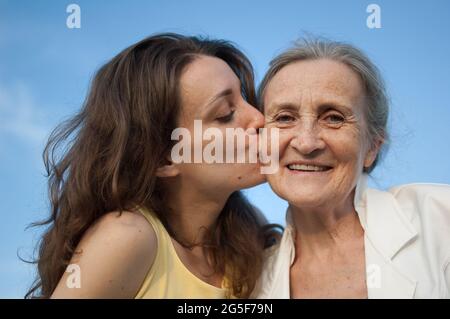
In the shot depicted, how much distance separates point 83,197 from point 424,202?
1.73 m

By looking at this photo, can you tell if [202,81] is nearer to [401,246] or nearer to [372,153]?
[372,153]

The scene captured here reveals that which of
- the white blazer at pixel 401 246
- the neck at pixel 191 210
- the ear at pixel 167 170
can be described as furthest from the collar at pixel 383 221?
the ear at pixel 167 170

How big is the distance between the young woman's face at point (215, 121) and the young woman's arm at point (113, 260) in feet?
1.79

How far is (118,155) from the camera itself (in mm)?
3043

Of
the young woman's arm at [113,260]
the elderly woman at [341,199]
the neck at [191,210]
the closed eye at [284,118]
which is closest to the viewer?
the young woman's arm at [113,260]

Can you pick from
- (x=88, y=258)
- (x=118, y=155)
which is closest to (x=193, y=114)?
(x=118, y=155)

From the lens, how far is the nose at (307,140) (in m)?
2.89

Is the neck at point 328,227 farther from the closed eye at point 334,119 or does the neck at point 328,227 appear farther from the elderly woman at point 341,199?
the closed eye at point 334,119

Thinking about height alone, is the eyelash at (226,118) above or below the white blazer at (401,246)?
above

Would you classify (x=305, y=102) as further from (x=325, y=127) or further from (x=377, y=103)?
(x=377, y=103)

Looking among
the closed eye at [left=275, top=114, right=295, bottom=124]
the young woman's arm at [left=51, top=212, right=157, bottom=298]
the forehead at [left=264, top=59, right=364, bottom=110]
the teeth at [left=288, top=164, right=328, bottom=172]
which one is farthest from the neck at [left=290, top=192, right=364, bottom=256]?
the young woman's arm at [left=51, top=212, right=157, bottom=298]

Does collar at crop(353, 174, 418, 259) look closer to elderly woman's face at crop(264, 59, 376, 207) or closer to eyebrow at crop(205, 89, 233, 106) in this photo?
elderly woman's face at crop(264, 59, 376, 207)

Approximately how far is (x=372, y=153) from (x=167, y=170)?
3.75 ft

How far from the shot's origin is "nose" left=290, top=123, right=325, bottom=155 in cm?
289
